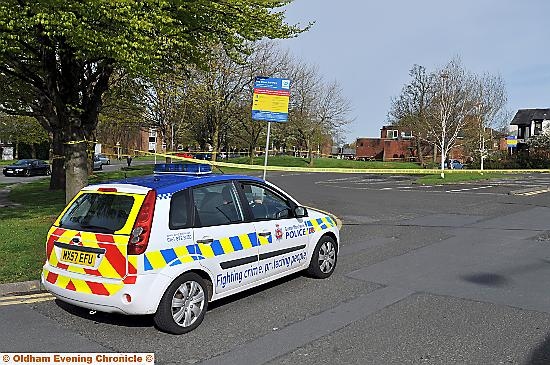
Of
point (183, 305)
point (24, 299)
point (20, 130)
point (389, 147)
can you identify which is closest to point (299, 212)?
point (183, 305)

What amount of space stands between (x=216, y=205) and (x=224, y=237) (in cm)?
38

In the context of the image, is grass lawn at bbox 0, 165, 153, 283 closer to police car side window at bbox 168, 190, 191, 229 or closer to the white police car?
the white police car

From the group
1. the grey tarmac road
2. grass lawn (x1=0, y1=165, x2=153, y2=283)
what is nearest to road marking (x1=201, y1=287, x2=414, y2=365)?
the grey tarmac road

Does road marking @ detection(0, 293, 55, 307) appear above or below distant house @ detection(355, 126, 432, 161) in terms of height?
below

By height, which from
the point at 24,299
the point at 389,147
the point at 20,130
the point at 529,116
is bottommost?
the point at 24,299

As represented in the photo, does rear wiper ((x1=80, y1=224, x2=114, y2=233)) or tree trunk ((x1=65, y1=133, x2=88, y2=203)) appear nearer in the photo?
rear wiper ((x1=80, y1=224, x2=114, y2=233))

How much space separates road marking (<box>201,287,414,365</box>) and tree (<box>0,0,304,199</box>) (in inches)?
251

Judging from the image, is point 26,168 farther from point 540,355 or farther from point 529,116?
point 529,116

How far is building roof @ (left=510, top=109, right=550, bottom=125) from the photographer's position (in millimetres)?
70750

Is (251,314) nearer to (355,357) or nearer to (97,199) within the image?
(355,357)

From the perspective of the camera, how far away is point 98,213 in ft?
16.9

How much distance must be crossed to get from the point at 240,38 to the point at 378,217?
5.85m

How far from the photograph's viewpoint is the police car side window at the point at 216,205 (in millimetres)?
5344

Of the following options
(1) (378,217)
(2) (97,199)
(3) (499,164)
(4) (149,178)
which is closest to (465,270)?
(4) (149,178)
